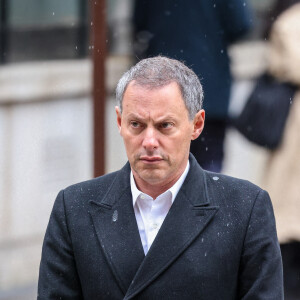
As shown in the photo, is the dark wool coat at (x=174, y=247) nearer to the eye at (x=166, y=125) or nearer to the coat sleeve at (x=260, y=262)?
the coat sleeve at (x=260, y=262)

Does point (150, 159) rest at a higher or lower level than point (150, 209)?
higher

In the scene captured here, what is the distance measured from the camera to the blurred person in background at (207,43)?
17.0 feet

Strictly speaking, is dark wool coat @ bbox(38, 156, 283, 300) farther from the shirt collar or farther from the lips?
the lips

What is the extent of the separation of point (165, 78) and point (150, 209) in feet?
1.30

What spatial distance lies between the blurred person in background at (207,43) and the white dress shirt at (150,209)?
2.22 m

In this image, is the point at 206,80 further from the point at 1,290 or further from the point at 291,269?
the point at 1,290

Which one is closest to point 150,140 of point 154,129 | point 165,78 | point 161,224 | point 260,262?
point 154,129

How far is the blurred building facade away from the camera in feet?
18.7

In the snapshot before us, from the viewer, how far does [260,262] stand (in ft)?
9.32

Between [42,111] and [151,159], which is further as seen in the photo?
[42,111]

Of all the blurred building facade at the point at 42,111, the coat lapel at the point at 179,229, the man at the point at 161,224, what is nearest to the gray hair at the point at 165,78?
the man at the point at 161,224

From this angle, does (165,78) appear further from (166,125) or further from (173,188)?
(173,188)

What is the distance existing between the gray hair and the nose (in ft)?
0.40

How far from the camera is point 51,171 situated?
19.4 ft
